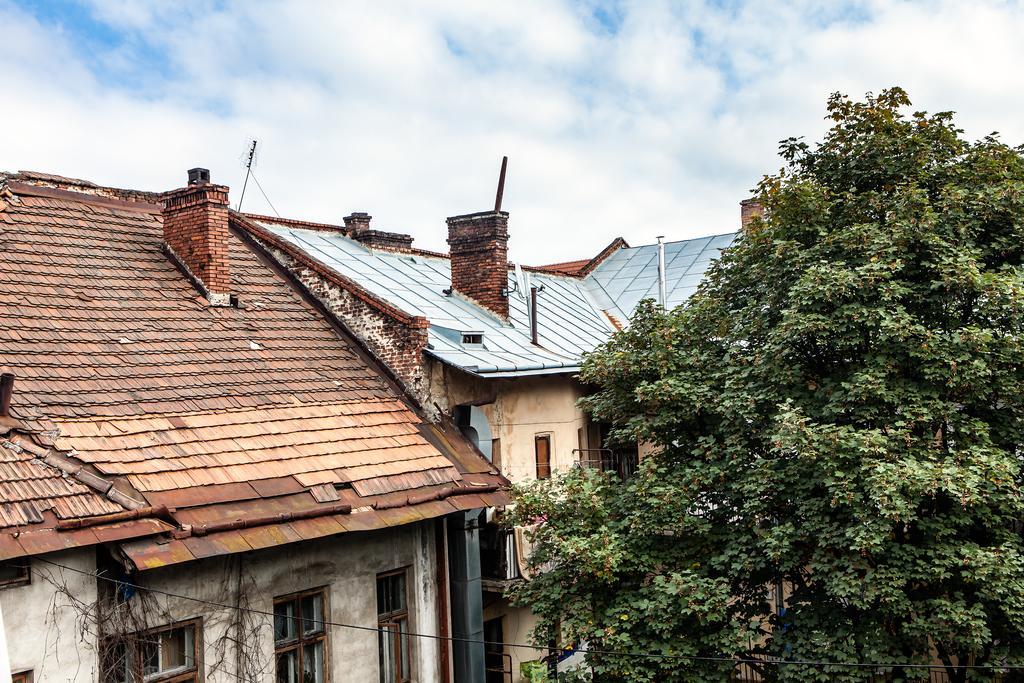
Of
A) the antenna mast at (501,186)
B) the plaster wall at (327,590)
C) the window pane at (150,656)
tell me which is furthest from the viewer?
the antenna mast at (501,186)

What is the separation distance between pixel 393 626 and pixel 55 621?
15.3ft

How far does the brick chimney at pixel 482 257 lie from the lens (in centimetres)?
1912

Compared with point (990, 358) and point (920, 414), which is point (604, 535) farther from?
point (990, 358)

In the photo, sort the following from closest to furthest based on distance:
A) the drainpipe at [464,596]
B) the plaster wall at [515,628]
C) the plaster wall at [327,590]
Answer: the plaster wall at [327,590], the drainpipe at [464,596], the plaster wall at [515,628]

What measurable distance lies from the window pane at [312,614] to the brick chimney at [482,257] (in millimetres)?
8834

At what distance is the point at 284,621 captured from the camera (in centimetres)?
1100

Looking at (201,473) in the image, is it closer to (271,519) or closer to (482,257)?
(271,519)

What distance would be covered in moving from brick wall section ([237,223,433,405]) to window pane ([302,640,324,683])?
4008 millimetres

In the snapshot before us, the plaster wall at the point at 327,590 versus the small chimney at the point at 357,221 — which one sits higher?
the small chimney at the point at 357,221

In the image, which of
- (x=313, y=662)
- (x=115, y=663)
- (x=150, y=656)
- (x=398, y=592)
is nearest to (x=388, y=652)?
(x=398, y=592)

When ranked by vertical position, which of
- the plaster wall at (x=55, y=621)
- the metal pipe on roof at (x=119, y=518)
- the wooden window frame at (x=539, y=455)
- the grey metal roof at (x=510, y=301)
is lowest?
the plaster wall at (x=55, y=621)

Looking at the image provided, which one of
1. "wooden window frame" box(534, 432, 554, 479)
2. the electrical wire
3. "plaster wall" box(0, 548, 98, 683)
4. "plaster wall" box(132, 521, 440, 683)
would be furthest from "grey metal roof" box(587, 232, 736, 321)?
"plaster wall" box(0, 548, 98, 683)

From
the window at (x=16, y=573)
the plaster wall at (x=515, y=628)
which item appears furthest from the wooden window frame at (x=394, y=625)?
the window at (x=16, y=573)

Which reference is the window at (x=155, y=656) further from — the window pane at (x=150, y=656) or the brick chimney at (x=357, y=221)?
the brick chimney at (x=357, y=221)
